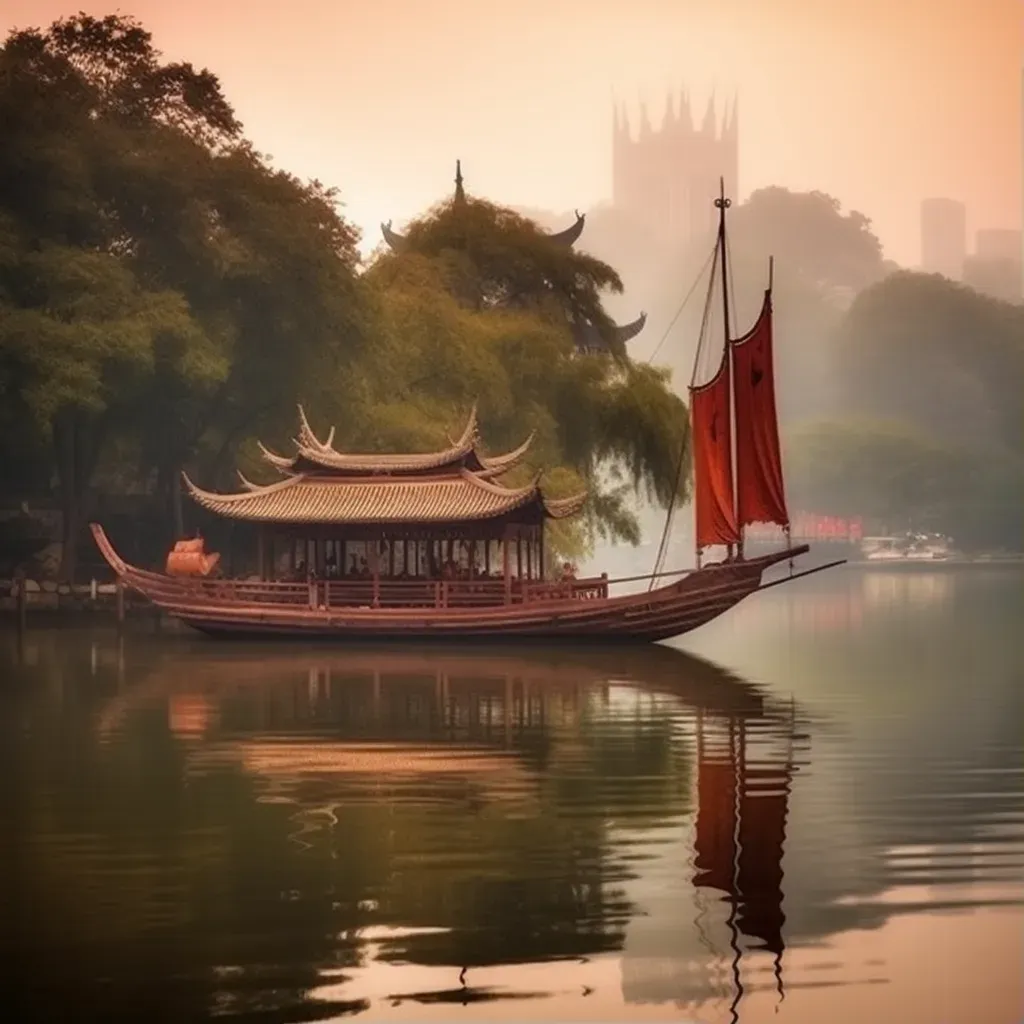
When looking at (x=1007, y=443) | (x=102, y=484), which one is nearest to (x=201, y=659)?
(x=102, y=484)

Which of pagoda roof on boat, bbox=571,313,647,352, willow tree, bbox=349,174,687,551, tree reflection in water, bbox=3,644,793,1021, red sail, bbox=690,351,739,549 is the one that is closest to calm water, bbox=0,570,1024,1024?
tree reflection in water, bbox=3,644,793,1021

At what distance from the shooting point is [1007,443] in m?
85.9

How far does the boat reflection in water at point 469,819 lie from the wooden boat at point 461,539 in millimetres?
6058

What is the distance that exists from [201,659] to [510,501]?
5522 millimetres

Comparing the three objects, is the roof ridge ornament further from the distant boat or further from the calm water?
the distant boat

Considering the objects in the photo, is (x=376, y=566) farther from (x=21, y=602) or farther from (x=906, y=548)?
(x=906, y=548)

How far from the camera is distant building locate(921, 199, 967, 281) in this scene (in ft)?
378

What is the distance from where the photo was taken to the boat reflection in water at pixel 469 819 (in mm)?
8898

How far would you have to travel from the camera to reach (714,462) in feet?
98.1

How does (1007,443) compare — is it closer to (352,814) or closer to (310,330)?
(310,330)

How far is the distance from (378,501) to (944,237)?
292 feet

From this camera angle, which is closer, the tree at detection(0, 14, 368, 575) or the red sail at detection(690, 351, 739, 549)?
the red sail at detection(690, 351, 739, 549)

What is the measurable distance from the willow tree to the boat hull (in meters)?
5.80

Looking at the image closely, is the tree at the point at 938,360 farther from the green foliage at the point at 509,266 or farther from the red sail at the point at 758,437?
the red sail at the point at 758,437
